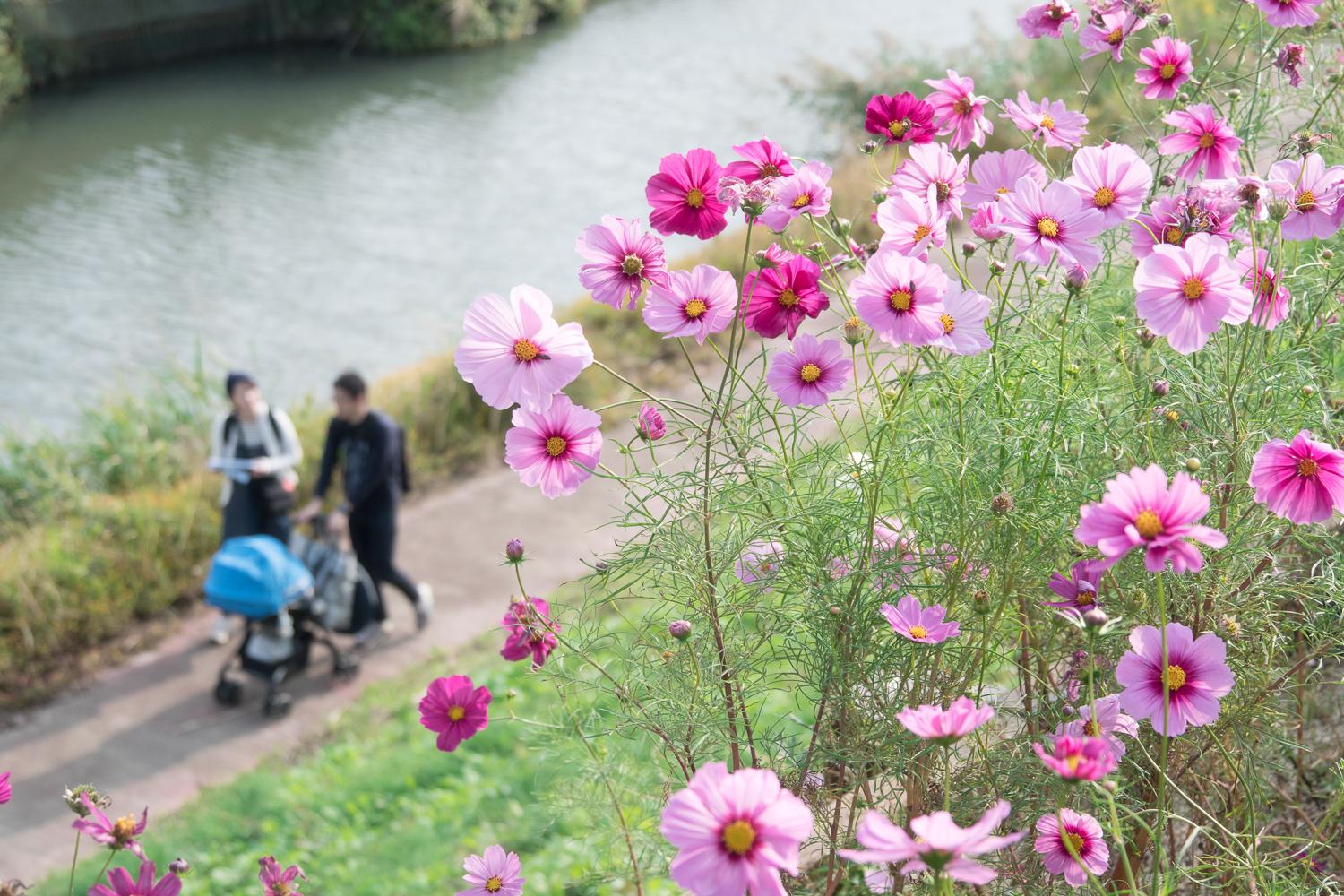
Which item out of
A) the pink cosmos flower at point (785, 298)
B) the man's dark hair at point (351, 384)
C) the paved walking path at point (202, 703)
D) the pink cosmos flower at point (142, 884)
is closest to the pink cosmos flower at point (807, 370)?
the pink cosmos flower at point (785, 298)

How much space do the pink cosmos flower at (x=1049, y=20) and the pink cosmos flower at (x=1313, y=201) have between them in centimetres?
45

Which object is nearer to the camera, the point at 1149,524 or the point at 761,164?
A: the point at 1149,524

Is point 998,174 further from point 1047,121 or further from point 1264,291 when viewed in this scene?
point 1264,291

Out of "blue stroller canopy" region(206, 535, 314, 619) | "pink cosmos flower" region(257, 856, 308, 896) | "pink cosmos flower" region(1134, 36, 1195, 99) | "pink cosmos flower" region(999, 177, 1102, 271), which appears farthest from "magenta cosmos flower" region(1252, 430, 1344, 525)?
"blue stroller canopy" region(206, 535, 314, 619)

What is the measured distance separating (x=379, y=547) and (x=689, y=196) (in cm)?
461

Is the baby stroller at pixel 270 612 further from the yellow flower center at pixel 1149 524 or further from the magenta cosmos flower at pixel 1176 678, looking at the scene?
the yellow flower center at pixel 1149 524

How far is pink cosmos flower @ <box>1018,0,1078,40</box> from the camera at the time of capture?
67.1 inches

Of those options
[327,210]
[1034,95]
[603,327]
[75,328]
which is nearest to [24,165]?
[327,210]

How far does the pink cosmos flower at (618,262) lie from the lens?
4.22 ft

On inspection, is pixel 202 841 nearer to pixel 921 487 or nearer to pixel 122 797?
pixel 122 797

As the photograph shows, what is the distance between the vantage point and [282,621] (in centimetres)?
516

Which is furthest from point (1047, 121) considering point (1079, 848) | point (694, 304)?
point (1079, 848)

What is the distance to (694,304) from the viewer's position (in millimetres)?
1245

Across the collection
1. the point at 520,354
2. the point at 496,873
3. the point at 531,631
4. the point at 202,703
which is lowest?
the point at 202,703
